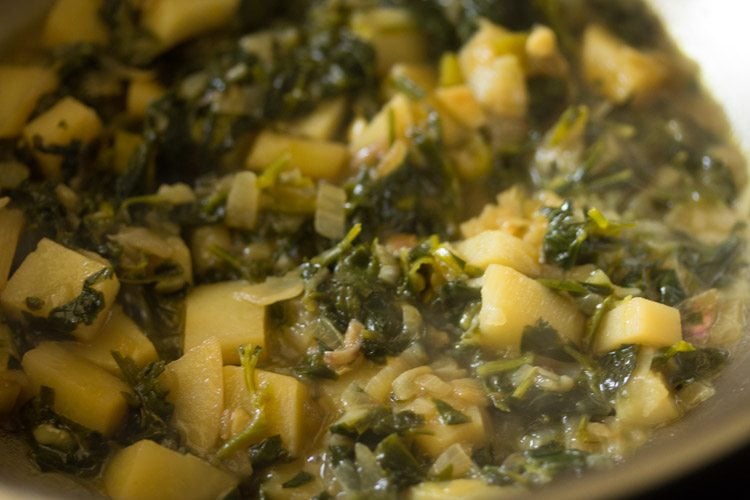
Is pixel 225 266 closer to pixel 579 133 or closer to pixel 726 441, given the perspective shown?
pixel 579 133

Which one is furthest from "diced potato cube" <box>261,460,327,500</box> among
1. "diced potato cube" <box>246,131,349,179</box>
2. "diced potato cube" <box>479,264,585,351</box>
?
"diced potato cube" <box>246,131,349,179</box>

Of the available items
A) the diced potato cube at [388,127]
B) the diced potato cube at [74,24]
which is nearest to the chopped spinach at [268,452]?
the diced potato cube at [388,127]

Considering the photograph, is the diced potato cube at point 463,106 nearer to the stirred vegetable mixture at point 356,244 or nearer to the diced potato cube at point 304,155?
the stirred vegetable mixture at point 356,244

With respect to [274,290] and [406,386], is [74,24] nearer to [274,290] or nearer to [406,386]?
[274,290]

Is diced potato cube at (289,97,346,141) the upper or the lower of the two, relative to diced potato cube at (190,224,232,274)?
upper

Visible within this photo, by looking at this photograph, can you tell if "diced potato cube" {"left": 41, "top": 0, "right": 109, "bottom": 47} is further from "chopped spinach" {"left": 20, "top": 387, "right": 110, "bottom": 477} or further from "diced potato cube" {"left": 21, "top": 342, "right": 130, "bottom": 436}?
"chopped spinach" {"left": 20, "top": 387, "right": 110, "bottom": 477}
